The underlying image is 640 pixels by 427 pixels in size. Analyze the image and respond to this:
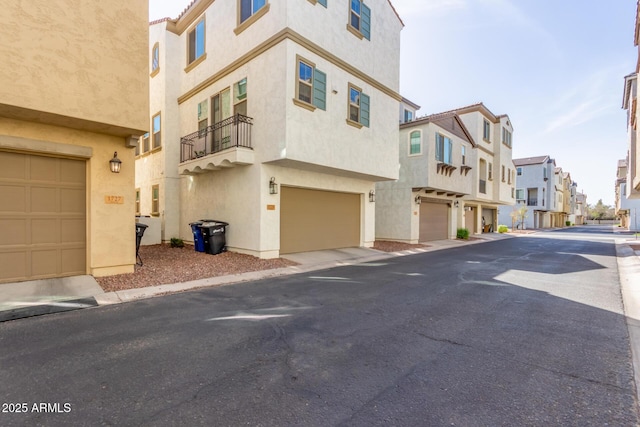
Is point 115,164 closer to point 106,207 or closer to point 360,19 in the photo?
point 106,207

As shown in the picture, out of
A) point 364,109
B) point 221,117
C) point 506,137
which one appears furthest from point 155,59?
point 506,137

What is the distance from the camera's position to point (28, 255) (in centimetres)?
665

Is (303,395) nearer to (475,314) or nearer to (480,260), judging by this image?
(475,314)

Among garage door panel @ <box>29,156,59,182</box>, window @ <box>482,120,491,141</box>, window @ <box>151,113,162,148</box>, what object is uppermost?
window @ <box>482,120,491,141</box>

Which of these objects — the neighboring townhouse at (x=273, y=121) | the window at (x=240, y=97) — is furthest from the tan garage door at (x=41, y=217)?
the window at (x=240, y=97)

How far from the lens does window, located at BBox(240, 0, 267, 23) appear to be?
35.1 ft

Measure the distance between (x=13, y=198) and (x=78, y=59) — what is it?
3.33 m

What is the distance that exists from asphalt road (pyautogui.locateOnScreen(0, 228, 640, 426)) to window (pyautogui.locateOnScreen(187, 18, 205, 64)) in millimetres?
12025

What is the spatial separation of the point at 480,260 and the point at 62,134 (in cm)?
1369

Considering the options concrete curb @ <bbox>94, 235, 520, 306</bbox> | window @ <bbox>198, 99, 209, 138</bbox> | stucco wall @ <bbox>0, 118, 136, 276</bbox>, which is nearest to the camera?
concrete curb @ <bbox>94, 235, 520, 306</bbox>

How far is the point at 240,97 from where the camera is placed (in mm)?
11477

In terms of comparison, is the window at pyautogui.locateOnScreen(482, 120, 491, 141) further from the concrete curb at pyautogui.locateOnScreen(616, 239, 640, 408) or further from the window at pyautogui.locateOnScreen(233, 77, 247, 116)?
the window at pyautogui.locateOnScreen(233, 77, 247, 116)

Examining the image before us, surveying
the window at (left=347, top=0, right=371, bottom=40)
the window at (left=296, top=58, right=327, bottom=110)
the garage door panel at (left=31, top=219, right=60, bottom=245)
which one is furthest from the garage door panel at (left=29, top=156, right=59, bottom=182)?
the window at (left=347, top=0, right=371, bottom=40)

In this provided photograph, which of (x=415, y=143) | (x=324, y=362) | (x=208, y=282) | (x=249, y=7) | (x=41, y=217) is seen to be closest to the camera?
(x=324, y=362)
